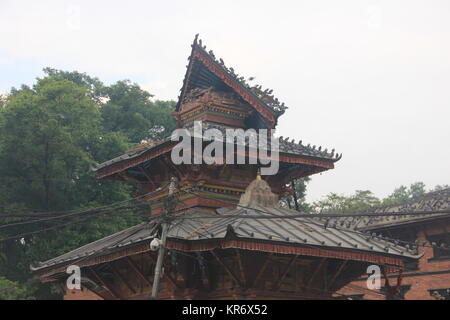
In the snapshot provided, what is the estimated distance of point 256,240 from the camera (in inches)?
549

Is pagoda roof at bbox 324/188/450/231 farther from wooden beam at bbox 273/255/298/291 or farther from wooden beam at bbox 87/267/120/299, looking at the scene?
wooden beam at bbox 87/267/120/299

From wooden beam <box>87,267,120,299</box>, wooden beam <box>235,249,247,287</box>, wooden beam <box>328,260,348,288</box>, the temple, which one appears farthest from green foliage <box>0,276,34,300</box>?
wooden beam <box>328,260,348,288</box>

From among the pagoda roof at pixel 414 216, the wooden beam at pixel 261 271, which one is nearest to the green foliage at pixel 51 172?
the pagoda roof at pixel 414 216

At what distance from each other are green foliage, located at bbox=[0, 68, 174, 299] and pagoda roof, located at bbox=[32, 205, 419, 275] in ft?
55.9

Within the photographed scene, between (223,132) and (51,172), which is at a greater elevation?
(51,172)

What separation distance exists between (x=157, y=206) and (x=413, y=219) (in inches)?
580

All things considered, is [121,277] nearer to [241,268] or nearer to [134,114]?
[241,268]

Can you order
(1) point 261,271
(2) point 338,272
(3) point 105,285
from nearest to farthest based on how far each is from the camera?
(1) point 261,271 → (2) point 338,272 → (3) point 105,285

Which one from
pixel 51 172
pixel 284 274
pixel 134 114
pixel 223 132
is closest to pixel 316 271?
pixel 284 274

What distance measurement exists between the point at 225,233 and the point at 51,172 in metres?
24.2

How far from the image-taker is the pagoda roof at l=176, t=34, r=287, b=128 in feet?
63.1

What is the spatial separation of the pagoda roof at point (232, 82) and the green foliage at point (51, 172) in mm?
15039

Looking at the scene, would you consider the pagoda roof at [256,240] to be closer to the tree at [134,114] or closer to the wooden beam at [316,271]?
the wooden beam at [316,271]
